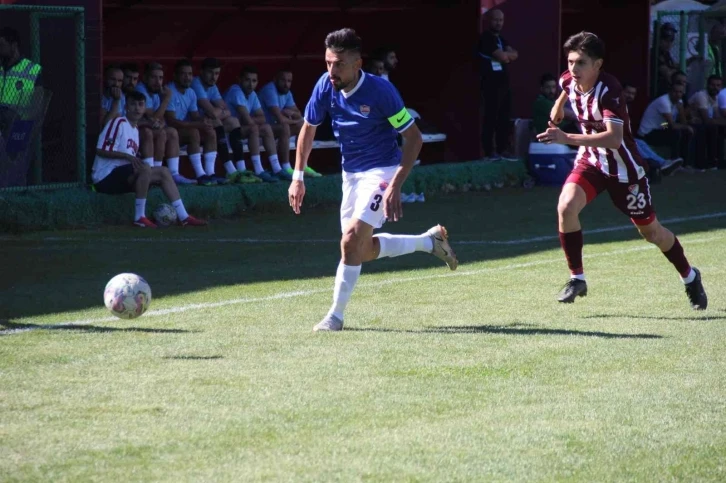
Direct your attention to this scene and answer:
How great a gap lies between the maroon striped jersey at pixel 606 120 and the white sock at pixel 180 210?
5.91 metres

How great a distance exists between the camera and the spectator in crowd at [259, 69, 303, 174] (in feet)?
54.7

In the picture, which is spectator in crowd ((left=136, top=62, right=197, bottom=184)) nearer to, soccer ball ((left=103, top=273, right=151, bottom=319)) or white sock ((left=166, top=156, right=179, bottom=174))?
white sock ((left=166, top=156, right=179, bottom=174))

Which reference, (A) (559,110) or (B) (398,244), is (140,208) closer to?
(B) (398,244)

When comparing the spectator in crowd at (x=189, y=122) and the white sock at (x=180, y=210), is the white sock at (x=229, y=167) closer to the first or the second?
the spectator in crowd at (x=189, y=122)

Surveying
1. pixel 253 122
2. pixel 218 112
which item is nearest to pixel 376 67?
pixel 253 122

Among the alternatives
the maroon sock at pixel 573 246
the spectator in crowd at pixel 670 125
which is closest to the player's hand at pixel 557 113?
the maroon sock at pixel 573 246

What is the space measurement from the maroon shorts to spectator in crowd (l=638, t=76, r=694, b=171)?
12955 millimetres

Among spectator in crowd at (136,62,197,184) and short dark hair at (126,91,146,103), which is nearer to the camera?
short dark hair at (126,91,146,103)

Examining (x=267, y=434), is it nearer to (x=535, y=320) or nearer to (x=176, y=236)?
(x=535, y=320)

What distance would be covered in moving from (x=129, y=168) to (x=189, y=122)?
6.58 feet

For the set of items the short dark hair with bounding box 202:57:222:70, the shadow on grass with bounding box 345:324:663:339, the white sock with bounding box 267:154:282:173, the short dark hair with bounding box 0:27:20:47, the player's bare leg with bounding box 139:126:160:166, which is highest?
the short dark hair with bounding box 0:27:20:47

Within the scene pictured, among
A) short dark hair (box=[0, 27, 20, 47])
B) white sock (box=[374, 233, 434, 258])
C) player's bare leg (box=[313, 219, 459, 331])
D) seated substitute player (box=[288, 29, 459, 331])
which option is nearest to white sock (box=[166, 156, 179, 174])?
short dark hair (box=[0, 27, 20, 47])

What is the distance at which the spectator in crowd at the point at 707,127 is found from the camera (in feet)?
70.4

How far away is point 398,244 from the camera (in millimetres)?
8758
